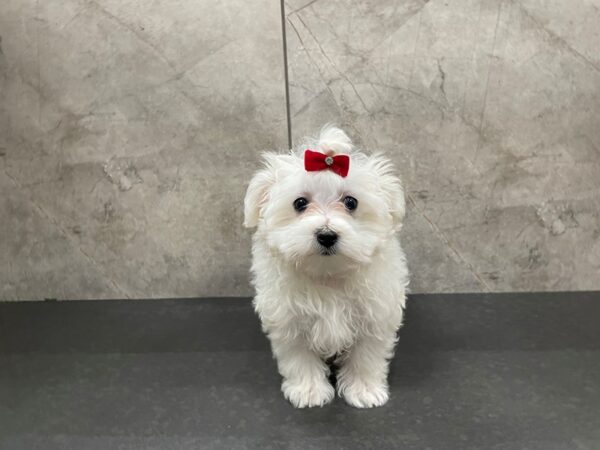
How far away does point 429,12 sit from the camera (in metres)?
2.04

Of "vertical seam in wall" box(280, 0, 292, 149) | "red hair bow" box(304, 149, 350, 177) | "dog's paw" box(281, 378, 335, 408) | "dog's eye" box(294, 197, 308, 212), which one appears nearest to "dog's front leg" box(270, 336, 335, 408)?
"dog's paw" box(281, 378, 335, 408)

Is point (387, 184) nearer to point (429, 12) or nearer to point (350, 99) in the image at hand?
point (350, 99)

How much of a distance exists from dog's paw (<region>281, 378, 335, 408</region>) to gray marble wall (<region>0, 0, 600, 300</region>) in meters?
0.73

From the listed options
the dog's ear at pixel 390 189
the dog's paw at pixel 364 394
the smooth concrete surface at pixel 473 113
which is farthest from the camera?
the smooth concrete surface at pixel 473 113

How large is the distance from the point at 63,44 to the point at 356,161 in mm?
1388

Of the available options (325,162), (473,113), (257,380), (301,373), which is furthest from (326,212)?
(473,113)

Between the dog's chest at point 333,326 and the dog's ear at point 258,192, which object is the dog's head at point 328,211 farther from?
the dog's chest at point 333,326

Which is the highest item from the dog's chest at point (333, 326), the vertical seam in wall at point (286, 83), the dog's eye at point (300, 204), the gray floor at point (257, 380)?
the vertical seam in wall at point (286, 83)

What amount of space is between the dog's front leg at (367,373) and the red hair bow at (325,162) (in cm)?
58

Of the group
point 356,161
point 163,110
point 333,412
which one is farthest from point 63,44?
point 333,412

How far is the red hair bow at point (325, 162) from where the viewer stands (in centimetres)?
144

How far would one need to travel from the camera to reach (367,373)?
1740 mm

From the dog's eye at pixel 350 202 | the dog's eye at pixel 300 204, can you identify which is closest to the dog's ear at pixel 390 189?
the dog's eye at pixel 350 202

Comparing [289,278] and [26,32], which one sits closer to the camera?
[289,278]
